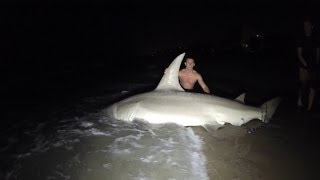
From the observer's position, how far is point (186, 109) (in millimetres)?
6473

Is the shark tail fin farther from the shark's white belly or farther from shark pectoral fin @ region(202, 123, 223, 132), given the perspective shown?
shark pectoral fin @ region(202, 123, 223, 132)

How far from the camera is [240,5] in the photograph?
33.4 metres

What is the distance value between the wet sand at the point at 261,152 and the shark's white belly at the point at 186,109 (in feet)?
1.15

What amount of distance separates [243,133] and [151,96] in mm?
2040

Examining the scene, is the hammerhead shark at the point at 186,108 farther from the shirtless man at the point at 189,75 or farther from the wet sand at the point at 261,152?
the shirtless man at the point at 189,75

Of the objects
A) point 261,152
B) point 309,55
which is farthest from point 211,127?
point 309,55

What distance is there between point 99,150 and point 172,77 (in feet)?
7.02

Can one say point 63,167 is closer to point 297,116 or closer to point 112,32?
point 297,116

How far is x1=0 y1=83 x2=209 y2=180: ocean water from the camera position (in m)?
5.18

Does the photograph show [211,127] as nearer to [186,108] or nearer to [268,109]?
[186,108]

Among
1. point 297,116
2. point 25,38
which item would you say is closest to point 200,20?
point 25,38

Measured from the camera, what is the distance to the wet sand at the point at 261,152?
4949 millimetres

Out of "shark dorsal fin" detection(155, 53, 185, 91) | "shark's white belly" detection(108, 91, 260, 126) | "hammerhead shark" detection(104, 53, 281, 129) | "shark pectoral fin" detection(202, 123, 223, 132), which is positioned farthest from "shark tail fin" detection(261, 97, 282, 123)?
"shark dorsal fin" detection(155, 53, 185, 91)

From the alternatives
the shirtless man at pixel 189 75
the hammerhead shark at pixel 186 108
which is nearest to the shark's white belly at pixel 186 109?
the hammerhead shark at pixel 186 108
